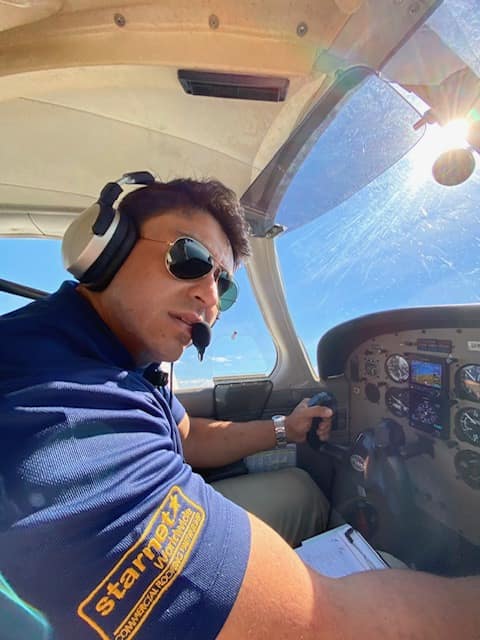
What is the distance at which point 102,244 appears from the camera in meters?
0.85

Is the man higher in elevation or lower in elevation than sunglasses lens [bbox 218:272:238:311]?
lower

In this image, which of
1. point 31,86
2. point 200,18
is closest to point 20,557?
point 200,18

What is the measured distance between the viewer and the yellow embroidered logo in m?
0.42

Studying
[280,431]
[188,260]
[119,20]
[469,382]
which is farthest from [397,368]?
[119,20]

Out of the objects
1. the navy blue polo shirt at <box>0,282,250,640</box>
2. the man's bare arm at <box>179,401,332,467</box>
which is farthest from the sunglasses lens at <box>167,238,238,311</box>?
the man's bare arm at <box>179,401,332,467</box>

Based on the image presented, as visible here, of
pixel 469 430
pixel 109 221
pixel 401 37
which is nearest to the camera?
pixel 401 37

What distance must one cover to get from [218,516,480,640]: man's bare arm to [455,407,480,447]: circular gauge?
0.60 m

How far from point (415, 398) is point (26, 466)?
144 centimetres

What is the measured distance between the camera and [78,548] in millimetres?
416

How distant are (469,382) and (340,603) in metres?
0.95

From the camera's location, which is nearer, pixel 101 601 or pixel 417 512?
pixel 101 601

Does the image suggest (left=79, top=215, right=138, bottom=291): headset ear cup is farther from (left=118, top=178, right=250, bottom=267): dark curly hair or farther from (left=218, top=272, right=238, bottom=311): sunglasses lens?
(left=218, top=272, right=238, bottom=311): sunglasses lens

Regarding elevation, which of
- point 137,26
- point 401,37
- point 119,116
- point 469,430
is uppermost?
point 119,116

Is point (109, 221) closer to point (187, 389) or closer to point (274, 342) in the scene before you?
point (187, 389)
